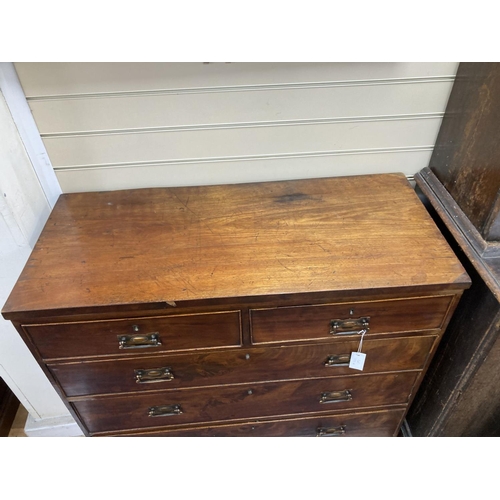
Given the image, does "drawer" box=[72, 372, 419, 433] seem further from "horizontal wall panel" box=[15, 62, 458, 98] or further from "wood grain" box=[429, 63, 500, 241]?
"horizontal wall panel" box=[15, 62, 458, 98]

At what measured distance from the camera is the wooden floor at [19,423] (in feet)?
5.08

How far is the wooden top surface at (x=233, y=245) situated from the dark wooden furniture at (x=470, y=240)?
0.08 meters

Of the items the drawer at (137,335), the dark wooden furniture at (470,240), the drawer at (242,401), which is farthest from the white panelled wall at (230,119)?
the drawer at (242,401)

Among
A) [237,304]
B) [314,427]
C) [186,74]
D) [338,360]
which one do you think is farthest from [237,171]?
[314,427]

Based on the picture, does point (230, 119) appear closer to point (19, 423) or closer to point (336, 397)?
point (336, 397)

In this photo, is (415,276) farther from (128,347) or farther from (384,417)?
(128,347)

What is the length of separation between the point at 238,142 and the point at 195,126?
137mm

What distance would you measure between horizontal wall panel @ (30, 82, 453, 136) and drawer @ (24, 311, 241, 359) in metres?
0.57

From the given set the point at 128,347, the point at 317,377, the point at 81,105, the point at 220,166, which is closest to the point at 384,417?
the point at 317,377

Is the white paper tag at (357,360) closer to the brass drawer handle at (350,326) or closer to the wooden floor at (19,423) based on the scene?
the brass drawer handle at (350,326)

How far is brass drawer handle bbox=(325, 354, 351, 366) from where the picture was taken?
3.49ft

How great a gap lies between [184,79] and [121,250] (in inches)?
19.6

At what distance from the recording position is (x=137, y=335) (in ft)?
3.13

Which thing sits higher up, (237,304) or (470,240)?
(470,240)
